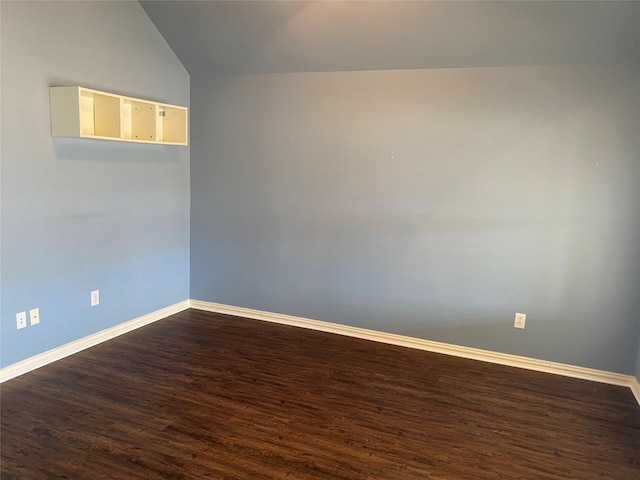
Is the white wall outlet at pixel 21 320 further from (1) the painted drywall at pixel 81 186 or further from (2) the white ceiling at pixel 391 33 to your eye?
(2) the white ceiling at pixel 391 33

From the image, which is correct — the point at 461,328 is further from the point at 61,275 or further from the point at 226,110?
the point at 61,275

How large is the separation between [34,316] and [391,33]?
9.61ft

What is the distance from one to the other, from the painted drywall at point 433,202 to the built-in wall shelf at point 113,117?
367mm

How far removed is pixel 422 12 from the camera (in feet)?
10.00

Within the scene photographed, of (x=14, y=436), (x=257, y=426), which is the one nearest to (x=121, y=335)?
(x=14, y=436)

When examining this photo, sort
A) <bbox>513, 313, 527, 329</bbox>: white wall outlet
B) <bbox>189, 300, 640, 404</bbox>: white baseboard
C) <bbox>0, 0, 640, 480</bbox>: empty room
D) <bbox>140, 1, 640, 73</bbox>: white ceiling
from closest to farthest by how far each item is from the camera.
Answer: <bbox>0, 0, 640, 480</bbox>: empty room → <bbox>140, 1, 640, 73</bbox>: white ceiling → <bbox>189, 300, 640, 404</bbox>: white baseboard → <bbox>513, 313, 527, 329</bbox>: white wall outlet

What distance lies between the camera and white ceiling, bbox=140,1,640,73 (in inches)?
112

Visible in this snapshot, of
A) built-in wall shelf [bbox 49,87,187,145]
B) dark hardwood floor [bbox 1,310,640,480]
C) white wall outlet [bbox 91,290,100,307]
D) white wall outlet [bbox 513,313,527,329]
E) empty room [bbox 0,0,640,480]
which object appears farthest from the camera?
white wall outlet [bbox 91,290,100,307]

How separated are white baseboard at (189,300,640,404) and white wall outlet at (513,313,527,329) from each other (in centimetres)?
23

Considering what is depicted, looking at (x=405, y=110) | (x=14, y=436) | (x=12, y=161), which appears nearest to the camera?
(x=14, y=436)

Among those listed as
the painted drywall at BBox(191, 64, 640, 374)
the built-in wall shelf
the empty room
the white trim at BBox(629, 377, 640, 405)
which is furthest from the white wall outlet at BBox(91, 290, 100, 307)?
the white trim at BBox(629, 377, 640, 405)

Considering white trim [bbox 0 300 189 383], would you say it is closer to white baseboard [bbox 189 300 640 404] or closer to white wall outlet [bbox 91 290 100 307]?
white wall outlet [bbox 91 290 100 307]

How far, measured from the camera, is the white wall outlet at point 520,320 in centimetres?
343

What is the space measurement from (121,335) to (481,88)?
3173 millimetres
